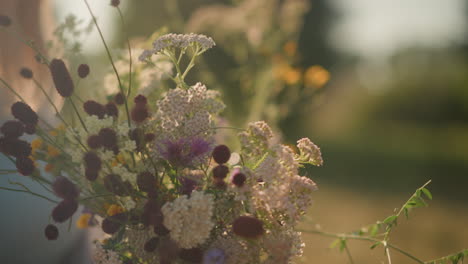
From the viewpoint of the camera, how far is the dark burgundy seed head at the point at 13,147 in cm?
59

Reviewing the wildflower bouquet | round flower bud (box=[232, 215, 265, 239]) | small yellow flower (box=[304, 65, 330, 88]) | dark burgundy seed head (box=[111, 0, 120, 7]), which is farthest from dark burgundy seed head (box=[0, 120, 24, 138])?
small yellow flower (box=[304, 65, 330, 88])

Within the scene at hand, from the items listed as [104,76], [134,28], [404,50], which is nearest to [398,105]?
[404,50]

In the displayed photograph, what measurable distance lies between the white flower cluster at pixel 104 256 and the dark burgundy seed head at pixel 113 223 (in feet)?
0.08

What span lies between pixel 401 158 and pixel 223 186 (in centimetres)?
668

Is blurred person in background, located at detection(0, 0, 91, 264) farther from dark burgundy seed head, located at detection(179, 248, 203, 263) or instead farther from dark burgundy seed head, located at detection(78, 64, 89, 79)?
dark burgundy seed head, located at detection(179, 248, 203, 263)

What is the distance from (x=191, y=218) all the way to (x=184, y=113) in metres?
0.16

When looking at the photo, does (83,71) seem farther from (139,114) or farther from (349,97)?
(349,97)

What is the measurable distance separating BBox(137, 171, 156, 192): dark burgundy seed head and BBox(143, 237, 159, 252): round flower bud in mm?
64

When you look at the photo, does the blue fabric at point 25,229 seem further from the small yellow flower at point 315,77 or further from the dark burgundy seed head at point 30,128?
the small yellow flower at point 315,77

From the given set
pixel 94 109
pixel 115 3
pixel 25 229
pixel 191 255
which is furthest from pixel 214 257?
pixel 25 229

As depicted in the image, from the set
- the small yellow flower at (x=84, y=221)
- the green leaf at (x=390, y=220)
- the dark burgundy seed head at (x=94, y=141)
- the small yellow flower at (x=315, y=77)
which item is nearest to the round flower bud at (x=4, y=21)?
the dark burgundy seed head at (x=94, y=141)

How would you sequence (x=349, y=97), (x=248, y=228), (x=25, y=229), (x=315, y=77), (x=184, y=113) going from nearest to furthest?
(x=248, y=228) → (x=184, y=113) → (x=25, y=229) → (x=315, y=77) → (x=349, y=97)

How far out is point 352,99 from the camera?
33.2 ft

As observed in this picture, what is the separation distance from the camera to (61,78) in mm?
608
